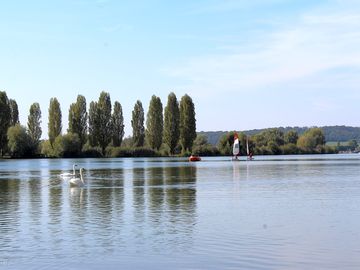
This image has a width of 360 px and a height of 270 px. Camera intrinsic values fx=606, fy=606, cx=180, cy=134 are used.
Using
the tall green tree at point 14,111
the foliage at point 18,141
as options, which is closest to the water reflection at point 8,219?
the foliage at point 18,141

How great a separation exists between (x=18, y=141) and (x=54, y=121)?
14473mm

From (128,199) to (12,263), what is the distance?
14955 mm

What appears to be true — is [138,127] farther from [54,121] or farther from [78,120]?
[54,121]

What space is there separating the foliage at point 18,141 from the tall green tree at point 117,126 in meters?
17.2

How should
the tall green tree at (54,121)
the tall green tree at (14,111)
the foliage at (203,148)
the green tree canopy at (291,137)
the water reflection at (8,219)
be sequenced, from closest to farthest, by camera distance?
1. the water reflection at (8,219)
2. the tall green tree at (54,121)
3. the tall green tree at (14,111)
4. the foliage at (203,148)
5. the green tree canopy at (291,137)

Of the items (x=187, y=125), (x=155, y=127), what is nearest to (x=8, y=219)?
(x=187, y=125)

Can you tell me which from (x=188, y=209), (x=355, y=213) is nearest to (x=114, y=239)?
(x=188, y=209)

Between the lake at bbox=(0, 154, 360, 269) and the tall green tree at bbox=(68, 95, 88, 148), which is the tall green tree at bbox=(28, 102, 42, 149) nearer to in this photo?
the tall green tree at bbox=(68, 95, 88, 148)

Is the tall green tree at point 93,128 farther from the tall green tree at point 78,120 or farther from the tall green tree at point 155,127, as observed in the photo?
the tall green tree at point 155,127

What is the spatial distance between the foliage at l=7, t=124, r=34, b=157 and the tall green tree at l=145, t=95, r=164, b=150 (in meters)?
→ 23.9

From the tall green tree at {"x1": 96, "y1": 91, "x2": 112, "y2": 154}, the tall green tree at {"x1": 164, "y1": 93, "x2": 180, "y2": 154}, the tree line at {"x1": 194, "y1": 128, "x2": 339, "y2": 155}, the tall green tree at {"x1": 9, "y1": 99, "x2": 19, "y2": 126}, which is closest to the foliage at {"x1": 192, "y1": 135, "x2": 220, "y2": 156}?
the tree line at {"x1": 194, "y1": 128, "x2": 339, "y2": 155}

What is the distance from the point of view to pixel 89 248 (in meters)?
15.5

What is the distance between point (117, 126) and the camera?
123250 millimetres

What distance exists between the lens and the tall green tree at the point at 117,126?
123m
